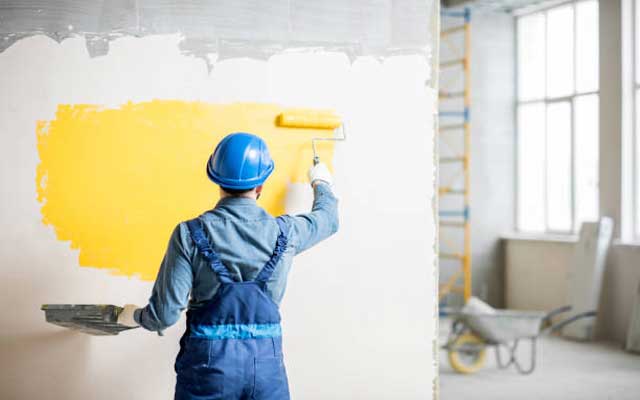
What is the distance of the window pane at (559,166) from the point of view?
28.6 ft

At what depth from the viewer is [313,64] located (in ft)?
11.5

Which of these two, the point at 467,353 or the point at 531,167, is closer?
the point at 467,353

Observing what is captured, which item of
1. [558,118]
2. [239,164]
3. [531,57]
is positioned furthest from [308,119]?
[531,57]

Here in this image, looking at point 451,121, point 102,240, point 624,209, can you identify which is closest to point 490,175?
point 451,121

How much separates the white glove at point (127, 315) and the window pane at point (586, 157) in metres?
6.67

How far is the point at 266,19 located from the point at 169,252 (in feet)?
4.84

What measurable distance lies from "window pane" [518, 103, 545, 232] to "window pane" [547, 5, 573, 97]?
0.33m

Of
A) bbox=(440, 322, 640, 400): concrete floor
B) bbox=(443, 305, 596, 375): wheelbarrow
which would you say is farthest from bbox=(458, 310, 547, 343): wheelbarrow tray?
bbox=(440, 322, 640, 400): concrete floor

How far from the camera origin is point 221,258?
7.79 feet

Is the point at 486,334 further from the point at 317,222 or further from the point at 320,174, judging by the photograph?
the point at 317,222

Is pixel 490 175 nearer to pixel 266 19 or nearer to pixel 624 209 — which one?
pixel 624 209

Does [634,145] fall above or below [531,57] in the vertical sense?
below

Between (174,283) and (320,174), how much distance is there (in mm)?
1055

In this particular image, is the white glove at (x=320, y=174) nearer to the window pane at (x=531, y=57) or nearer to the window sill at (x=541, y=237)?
the window sill at (x=541, y=237)
